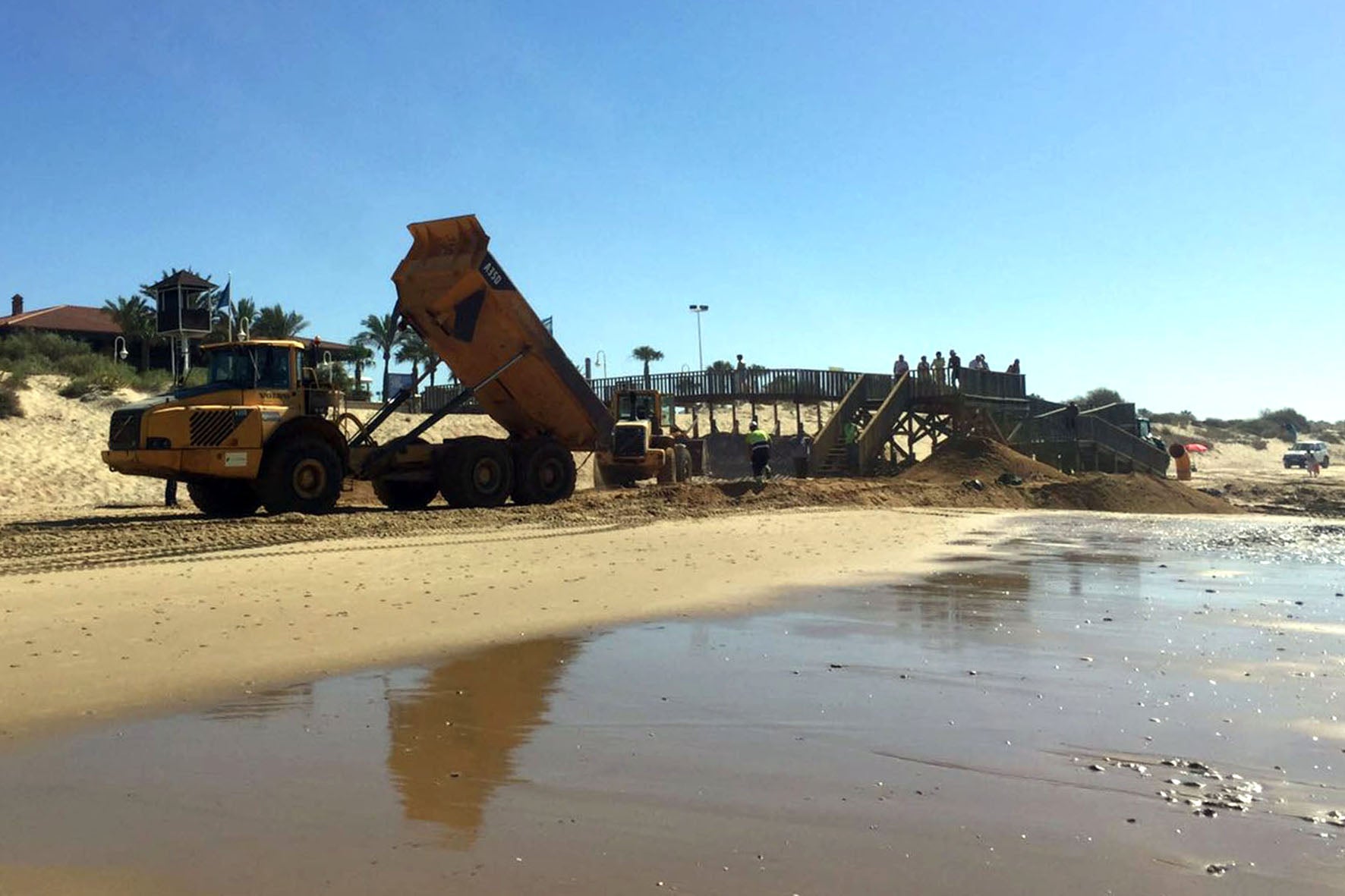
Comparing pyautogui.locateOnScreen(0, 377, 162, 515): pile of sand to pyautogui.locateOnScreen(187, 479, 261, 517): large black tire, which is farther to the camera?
pyautogui.locateOnScreen(0, 377, 162, 515): pile of sand

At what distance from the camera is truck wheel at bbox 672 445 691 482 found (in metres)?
25.4

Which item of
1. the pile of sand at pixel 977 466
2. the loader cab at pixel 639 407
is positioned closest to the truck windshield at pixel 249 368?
the loader cab at pixel 639 407

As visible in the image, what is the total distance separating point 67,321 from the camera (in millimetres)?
45875

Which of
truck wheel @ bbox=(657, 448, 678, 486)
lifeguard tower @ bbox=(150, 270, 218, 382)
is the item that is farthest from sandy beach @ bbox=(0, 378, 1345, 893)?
lifeguard tower @ bbox=(150, 270, 218, 382)

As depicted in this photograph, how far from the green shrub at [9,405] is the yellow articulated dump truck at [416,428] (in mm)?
12086

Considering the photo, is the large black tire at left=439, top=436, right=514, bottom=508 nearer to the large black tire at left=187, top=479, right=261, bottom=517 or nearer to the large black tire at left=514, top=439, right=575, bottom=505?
the large black tire at left=514, top=439, right=575, bottom=505

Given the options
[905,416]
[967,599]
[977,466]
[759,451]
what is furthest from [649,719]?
[905,416]

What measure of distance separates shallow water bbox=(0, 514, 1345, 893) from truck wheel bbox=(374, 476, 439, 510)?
37.5ft

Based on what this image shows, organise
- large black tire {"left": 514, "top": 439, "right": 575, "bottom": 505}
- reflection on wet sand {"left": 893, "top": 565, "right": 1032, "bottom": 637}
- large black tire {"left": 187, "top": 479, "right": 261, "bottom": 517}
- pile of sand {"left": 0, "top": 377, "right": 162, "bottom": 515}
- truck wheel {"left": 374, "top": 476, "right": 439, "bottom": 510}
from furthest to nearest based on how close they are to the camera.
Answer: pile of sand {"left": 0, "top": 377, "right": 162, "bottom": 515}
large black tire {"left": 514, "top": 439, "right": 575, "bottom": 505}
truck wheel {"left": 374, "top": 476, "right": 439, "bottom": 510}
large black tire {"left": 187, "top": 479, "right": 261, "bottom": 517}
reflection on wet sand {"left": 893, "top": 565, "right": 1032, "bottom": 637}

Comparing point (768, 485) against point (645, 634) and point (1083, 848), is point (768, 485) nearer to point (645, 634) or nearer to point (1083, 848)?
point (645, 634)

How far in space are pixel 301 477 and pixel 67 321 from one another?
3789 cm

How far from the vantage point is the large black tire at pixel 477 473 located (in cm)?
1750

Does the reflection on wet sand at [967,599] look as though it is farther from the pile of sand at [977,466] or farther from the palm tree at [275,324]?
the palm tree at [275,324]

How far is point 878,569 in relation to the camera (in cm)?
1098
